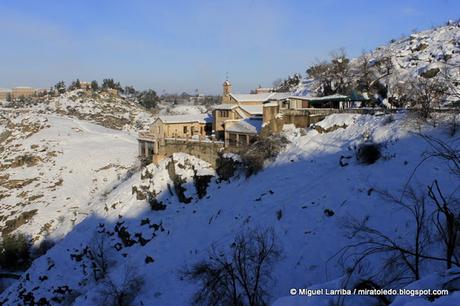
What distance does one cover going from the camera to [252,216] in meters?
24.2

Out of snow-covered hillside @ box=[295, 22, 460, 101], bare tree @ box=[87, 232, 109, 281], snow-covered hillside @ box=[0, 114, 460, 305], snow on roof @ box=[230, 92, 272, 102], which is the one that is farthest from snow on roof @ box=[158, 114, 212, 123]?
bare tree @ box=[87, 232, 109, 281]

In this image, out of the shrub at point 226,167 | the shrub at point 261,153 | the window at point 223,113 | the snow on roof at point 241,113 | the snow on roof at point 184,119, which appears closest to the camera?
the shrub at point 261,153

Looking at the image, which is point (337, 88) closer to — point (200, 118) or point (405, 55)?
point (405, 55)

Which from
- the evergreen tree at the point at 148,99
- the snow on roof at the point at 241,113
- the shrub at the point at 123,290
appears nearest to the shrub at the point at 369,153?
the shrub at the point at 123,290

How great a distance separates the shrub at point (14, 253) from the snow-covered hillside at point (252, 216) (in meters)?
7.05

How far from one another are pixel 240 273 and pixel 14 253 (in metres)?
29.7

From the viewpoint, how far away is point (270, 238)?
20.9 metres

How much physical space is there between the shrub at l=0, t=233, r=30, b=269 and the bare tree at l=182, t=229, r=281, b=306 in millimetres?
23108

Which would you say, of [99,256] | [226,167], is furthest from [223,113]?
[99,256]

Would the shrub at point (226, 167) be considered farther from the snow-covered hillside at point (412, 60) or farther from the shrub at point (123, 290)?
the snow-covered hillside at point (412, 60)

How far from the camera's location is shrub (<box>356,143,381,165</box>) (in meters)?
23.7

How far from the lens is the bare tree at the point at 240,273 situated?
655 inches

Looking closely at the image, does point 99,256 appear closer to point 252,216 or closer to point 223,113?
point 252,216

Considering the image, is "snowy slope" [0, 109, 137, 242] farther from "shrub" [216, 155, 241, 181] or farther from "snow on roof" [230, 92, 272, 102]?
"snow on roof" [230, 92, 272, 102]
